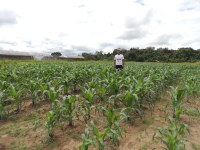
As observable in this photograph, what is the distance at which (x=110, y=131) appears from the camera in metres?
3.58

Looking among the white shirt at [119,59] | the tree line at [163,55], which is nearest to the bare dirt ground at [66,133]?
the white shirt at [119,59]

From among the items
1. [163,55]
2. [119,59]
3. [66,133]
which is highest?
[163,55]

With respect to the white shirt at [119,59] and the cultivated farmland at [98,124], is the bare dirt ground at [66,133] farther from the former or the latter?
the white shirt at [119,59]

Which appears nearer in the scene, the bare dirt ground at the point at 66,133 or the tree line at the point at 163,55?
the bare dirt ground at the point at 66,133

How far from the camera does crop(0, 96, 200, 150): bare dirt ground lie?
4070 millimetres

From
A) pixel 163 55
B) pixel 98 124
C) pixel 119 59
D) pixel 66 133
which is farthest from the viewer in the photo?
pixel 163 55

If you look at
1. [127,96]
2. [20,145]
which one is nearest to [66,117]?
[20,145]

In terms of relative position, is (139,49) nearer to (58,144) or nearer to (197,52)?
(197,52)

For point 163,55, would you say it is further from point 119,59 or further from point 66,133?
point 66,133

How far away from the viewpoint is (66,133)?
453 cm

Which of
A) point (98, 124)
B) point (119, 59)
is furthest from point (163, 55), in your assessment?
point (98, 124)

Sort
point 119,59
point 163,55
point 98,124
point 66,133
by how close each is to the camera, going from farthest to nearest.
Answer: point 163,55 → point 119,59 → point 98,124 → point 66,133

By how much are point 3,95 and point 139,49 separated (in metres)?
53.2

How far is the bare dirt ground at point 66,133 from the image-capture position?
4.07m
